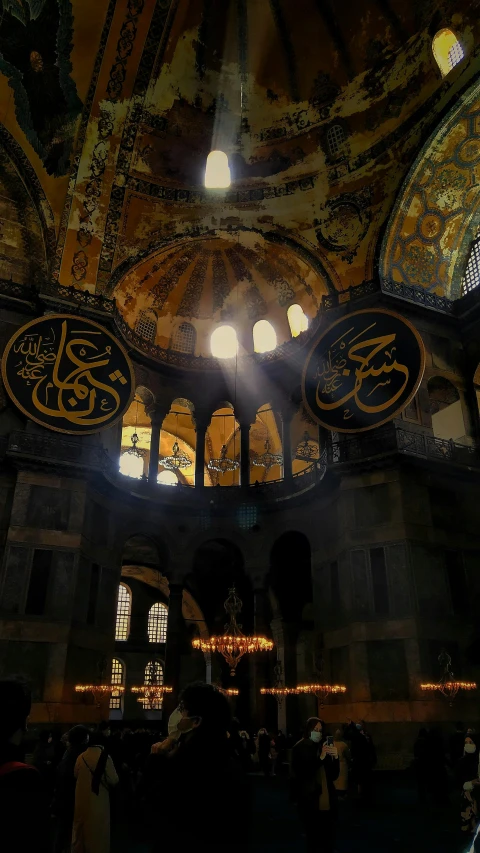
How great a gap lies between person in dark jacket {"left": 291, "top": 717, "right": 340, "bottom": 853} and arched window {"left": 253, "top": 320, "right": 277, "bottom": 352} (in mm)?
13126

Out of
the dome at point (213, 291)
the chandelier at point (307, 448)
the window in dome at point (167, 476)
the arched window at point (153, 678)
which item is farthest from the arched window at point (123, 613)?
the dome at point (213, 291)

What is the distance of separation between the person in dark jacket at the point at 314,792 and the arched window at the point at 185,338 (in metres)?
13.5

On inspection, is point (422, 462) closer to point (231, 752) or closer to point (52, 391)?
point (52, 391)

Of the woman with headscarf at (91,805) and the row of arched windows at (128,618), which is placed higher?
the row of arched windows at (128,618)

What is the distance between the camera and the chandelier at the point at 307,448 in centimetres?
1551

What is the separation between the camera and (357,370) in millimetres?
12055

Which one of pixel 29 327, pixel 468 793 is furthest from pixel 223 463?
pixel 468 793

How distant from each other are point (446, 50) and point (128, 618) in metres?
17.7

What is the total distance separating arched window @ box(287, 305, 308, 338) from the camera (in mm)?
15742

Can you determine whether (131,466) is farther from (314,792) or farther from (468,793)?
(314,792)

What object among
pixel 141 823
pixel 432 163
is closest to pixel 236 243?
pixel 432 163

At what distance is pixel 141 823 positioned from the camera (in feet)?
21.7

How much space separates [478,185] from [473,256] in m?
1.53

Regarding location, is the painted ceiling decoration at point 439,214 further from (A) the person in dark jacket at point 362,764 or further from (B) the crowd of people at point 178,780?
(B) the crowd of people at point 178,780
